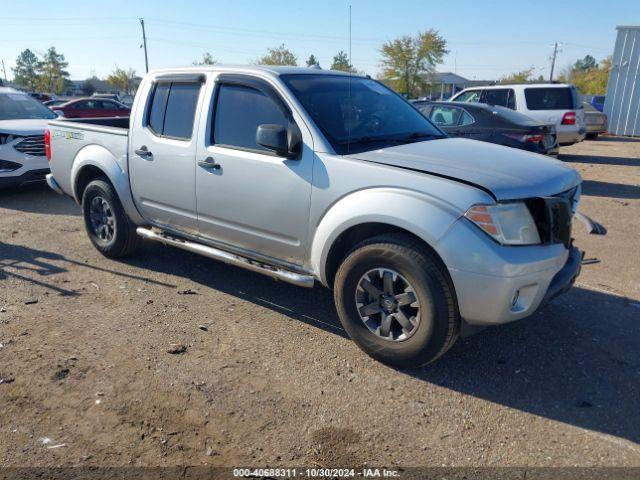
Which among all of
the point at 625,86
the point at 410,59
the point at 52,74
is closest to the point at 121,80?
the point at 52,74

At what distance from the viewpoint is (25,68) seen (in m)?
106

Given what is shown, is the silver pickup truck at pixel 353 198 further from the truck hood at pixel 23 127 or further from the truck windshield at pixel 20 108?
the truck windshield at pixel 20 108

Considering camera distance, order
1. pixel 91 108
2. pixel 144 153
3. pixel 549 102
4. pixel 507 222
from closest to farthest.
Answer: pixel 507 222
pixel 144 153
pixel 549 102
pixel 91 108

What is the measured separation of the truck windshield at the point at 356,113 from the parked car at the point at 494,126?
513cm

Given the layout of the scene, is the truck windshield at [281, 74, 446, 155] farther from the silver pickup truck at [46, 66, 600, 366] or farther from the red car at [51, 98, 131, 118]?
the red car at [51, 98, 131, 118]

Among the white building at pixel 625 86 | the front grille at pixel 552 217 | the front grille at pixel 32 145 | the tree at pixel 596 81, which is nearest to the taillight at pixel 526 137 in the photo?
the front grille at pixel 552 217

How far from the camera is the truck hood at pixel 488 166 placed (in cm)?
323

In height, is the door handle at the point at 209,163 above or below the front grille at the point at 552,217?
above

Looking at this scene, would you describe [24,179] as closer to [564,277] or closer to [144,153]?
[144,153]

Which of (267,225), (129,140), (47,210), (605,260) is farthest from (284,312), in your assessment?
(47,210)

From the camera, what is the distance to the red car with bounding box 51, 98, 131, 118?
2273 cm

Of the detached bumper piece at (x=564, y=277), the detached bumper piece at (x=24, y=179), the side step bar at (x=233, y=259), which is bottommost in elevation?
the detached bumper piece at (x=24, y=179)

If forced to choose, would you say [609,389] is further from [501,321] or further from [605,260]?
[605,260]

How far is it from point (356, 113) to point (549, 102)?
11.6 m
